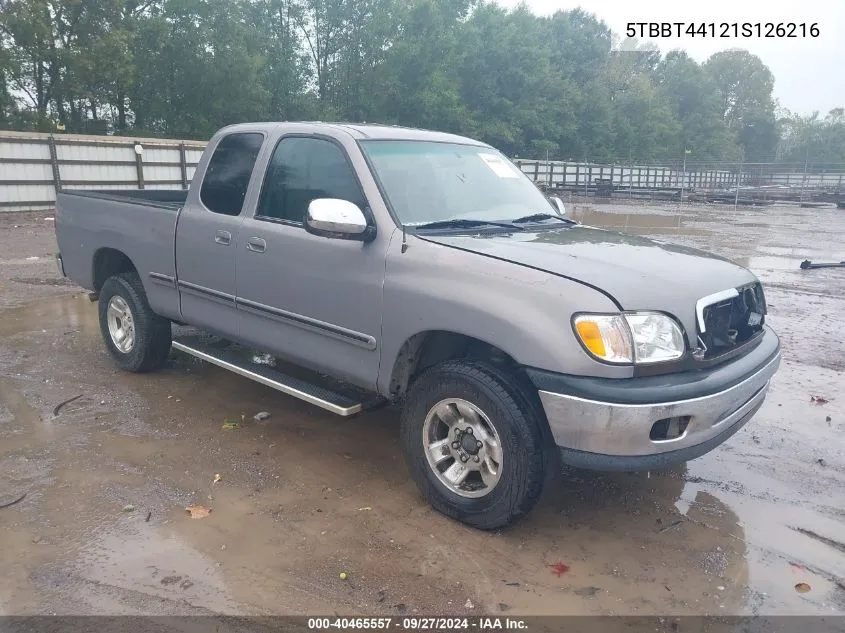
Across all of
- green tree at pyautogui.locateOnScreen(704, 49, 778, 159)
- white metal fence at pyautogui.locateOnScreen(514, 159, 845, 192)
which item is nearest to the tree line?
white metal fence at pyautogui.locateOnScreen(514, 159, 845, 192)

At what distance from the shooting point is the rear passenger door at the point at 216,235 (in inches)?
177

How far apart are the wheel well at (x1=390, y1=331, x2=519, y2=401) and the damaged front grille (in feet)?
3.14

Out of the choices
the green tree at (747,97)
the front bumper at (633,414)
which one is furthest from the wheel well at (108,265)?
the green tree at (747,97)

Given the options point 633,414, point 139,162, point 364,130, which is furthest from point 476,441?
point 139,162

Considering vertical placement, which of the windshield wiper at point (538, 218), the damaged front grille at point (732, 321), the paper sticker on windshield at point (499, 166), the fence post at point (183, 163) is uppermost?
the fence post at point (183, 163)

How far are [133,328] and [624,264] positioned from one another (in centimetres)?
401

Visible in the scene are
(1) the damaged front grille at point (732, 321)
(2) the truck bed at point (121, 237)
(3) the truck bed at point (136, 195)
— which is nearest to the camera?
(1) the damaged front grille at point (732, 321)

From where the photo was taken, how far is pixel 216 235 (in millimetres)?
4555

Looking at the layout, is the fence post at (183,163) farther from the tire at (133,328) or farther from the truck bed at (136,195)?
the tire at (133,328)

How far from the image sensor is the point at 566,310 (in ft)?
9.73

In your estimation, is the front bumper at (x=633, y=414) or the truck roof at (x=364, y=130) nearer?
the front bumper at (x=633, y=414)

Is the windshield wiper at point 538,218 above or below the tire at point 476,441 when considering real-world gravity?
above

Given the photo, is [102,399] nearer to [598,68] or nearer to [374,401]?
[374,401]

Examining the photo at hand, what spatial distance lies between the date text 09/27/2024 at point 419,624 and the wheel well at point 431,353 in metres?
1.19
